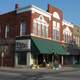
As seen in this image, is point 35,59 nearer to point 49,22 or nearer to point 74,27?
point 49,22

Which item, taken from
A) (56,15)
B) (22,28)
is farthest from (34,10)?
(56,15)

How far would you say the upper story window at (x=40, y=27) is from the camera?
145 feet

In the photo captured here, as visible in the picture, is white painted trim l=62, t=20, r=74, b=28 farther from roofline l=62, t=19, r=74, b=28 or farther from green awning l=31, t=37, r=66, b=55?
green awning l=31, t=37, r=66, b=55

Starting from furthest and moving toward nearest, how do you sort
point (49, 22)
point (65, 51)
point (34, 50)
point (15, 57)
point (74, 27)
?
point (74, 27)
point (65, 51)
point (49, 22)
point (15, 57)
point (34, 50)

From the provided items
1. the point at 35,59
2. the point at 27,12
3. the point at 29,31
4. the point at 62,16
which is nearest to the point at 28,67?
the point at 35,59

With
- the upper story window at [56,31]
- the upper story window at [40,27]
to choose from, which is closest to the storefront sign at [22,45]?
the upper story window at [40,27]

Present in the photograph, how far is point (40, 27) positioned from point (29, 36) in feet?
11.6

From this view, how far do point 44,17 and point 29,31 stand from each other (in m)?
5.12

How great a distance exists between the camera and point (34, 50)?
42.3 metres

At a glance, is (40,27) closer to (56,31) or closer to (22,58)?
(22,58)

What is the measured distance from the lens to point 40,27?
45.6 meters

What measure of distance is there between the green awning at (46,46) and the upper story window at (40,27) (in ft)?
3.61

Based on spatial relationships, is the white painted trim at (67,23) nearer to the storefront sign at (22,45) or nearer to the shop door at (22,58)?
the storefront sign at (22,45)

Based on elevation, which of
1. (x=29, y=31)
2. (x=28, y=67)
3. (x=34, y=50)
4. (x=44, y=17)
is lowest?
(x=28, y=67)
